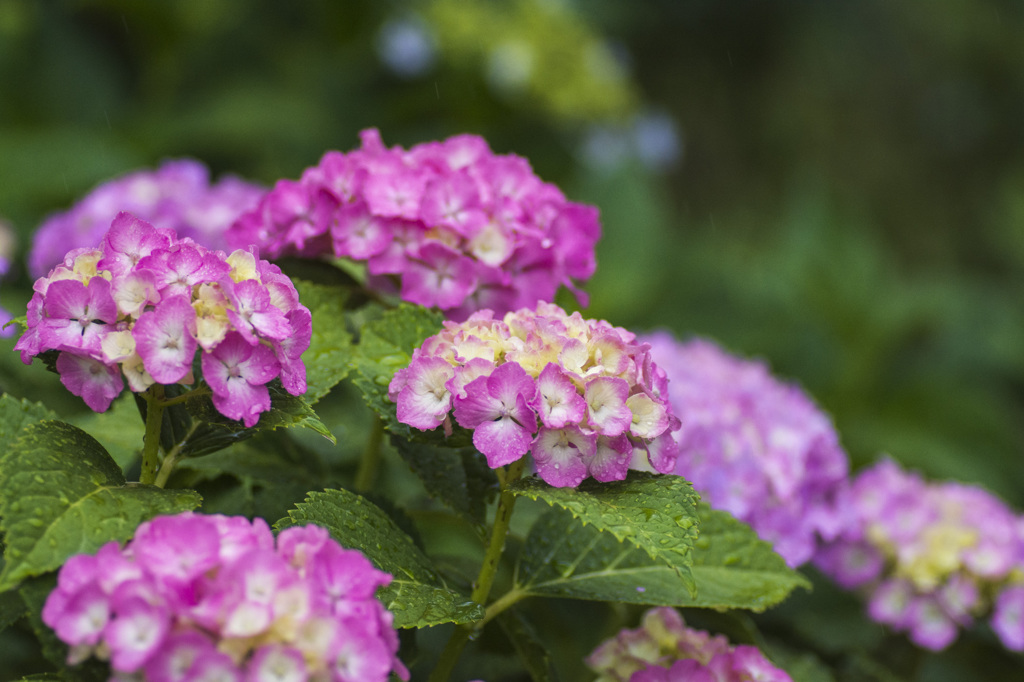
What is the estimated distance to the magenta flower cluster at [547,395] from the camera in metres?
0.88

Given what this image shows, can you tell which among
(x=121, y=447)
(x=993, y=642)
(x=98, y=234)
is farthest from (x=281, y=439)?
(x=993, y=642)

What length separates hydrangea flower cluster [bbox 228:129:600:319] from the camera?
3.74 feet

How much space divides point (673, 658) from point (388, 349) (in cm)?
46

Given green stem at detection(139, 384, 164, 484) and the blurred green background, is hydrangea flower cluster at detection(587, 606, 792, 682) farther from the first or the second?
the blurred green background

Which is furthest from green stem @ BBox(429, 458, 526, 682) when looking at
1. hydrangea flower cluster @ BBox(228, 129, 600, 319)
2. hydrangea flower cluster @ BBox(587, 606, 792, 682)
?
hydrangea flower cluster @ BBox(228, 129, 600, 319)

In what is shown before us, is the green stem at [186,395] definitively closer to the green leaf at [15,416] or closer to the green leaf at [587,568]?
the green leaf at [15,416]

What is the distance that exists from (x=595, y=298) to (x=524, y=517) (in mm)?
1591

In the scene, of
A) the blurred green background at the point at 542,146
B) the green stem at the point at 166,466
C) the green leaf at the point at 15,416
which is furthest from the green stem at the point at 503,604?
the blurred green background at the point at 542,146

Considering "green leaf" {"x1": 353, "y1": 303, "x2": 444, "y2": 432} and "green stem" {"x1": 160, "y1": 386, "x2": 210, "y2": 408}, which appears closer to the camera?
"green stem" {"x1": 160, "y1": 386, "x2": 210, "y2": 408}

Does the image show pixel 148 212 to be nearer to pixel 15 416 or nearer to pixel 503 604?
pixel 15 416

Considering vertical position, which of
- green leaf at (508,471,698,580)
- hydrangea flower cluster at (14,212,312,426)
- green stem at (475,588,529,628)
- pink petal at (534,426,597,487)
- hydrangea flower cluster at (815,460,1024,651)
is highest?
hydrangea flower cluster at (14,212,312,426)

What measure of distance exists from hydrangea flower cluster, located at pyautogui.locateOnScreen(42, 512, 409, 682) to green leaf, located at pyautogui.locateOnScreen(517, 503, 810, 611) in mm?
337

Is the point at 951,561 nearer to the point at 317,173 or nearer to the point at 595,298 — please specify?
the point at 317,173

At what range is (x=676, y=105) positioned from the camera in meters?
5.78
